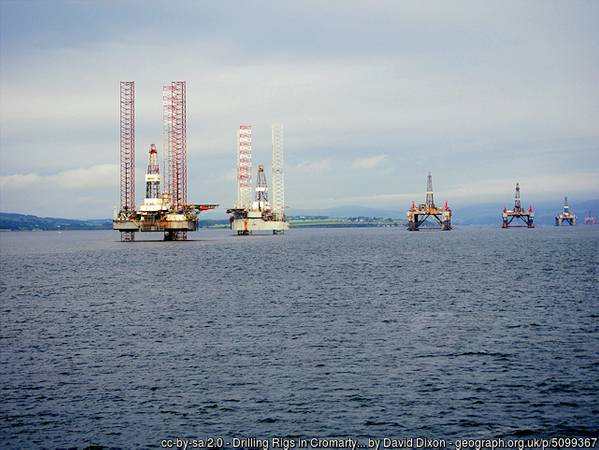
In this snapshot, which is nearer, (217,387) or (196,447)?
(196,447)

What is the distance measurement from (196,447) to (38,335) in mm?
27124

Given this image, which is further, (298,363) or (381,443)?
(298,363)

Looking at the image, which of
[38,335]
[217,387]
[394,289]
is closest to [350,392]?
[217,387]

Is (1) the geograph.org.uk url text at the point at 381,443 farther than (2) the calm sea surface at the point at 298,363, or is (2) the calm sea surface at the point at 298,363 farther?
(2) the calm sea surface at the point at 298,363

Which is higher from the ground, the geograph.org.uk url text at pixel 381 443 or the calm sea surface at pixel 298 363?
the calm sea surface at pixel 298 363

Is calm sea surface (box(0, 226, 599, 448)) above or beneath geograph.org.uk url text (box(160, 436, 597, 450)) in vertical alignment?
above

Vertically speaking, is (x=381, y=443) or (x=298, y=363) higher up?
(x=298, y=363)

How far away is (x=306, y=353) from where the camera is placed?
4212 cm

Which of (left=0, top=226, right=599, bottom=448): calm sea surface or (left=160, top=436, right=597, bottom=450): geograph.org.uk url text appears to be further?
(left=0, top=226, right=599, bottom=448): calm sea surface

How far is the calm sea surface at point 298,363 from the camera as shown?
28984 millimetres

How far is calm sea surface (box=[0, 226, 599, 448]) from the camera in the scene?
29.0 meters

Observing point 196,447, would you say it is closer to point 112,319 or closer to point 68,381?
point 68,381

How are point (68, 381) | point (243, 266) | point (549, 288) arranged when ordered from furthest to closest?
point (243, 266), point (549, 288), point (68, 381)

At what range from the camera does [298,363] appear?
3956 cm
